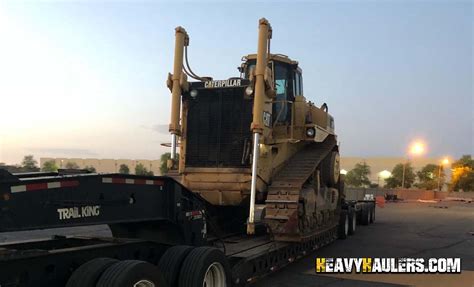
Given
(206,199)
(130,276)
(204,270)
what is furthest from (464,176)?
(130,276)

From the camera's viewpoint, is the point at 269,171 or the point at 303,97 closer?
the point at 269,171

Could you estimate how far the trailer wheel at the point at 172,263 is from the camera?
554cm

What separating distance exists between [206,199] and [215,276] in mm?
3235

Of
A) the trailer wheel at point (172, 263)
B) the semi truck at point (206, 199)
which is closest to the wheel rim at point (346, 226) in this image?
the semi truck at point (206, 199)

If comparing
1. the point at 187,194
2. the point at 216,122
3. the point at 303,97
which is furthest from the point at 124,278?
the point at 303,97

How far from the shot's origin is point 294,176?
951 cm

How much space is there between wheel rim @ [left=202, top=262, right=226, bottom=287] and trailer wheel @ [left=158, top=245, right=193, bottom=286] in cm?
43

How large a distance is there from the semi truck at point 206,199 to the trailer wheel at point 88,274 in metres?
0.01

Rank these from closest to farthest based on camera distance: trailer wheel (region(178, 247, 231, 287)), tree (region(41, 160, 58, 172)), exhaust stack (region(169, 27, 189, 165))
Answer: trailer wheel (region(178, 247, 231, 287)), tree (region(41, 160, 58, 172)), exhaust stack (region(169, 27, 189, 165))

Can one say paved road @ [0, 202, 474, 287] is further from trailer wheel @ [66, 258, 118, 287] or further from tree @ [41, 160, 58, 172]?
trailer wheel @ [66, 258, 118, 287]

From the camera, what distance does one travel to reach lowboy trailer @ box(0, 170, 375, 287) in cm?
429

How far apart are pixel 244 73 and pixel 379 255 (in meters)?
5.38

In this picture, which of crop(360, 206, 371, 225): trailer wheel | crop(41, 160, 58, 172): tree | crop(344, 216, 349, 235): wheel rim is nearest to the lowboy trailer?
crop(41, 160, 58, 172): tree

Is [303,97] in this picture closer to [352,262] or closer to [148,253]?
[352,262]
